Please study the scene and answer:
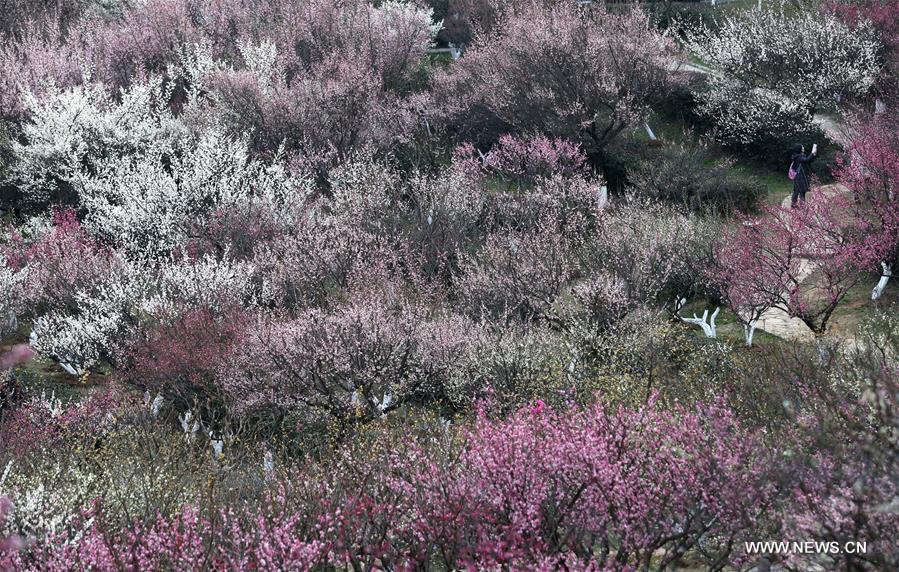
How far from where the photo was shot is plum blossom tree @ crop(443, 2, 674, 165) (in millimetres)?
42625

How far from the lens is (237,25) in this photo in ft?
176

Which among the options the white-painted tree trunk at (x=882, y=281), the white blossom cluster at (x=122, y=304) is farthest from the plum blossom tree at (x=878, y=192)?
the white blossom cluster at (x=122, y=304)

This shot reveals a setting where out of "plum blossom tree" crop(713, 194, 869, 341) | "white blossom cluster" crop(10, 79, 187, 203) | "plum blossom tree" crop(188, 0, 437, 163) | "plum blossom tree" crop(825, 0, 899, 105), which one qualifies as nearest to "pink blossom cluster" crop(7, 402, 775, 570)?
"plum blossom tree" crop(713, 194, 869, 341)

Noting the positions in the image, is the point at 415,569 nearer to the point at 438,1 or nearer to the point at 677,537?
the point at 677,537

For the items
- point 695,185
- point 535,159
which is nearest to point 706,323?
point 695,185

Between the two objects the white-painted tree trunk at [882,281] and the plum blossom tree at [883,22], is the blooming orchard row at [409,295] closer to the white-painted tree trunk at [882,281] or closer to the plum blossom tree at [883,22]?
the white-painted tree trunk at [882,281]

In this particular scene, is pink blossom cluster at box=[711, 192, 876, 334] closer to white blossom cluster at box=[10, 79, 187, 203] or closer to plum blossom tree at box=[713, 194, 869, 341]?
plum blossom tree at box=[713, 194, 869, 341]

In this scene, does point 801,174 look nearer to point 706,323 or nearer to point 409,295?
point 706,323

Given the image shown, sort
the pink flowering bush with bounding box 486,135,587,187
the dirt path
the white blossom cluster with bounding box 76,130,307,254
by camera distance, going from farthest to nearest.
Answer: the pink flowering bush with bounding box 486,135,587,187 → the white blossom cluster with bounding box 76,130,307,254 → the dirt path

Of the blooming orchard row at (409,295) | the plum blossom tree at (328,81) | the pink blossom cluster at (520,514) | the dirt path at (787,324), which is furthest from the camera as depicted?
the plum blossom tree at (328,81)

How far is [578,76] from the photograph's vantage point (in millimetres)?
42812

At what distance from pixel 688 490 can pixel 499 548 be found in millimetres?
2737

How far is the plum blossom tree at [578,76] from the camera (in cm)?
4262

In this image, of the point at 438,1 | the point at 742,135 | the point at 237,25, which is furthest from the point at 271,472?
the point at 438,1
